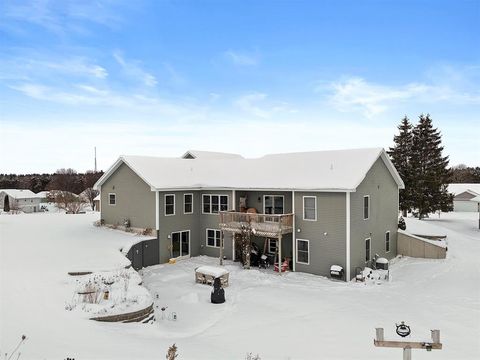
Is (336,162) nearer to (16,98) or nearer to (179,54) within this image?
(179,54)

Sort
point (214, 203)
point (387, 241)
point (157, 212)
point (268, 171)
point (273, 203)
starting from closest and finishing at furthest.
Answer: point (157, 212) < point (273, 203) < point (387, 241) < point (268, 171) < point (214, 203)

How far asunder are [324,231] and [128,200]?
12434mm

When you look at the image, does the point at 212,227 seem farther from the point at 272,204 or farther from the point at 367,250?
the point at 367,250

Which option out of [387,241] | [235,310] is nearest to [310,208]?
[387,241]

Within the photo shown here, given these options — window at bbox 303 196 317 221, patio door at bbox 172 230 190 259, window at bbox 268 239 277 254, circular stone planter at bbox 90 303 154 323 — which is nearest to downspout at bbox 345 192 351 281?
window at bbox 303 196 317 221

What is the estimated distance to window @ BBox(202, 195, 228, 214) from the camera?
22703 millimetres

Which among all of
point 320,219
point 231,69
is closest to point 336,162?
point 320,219

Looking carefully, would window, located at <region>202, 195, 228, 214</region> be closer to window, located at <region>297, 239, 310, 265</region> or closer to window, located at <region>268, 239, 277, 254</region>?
window, located at <region>268, 239, 277, 254</region>

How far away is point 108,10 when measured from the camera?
51.3 feet

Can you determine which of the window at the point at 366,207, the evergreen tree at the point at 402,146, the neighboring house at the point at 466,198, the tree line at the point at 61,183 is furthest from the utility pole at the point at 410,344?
the tree line at the point at 61,183

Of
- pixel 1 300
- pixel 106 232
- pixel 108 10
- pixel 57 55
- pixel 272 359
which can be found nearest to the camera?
pixel 272 359

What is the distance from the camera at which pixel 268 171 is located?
22.6 metres

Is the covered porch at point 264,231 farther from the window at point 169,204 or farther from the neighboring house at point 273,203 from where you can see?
the window at point 169,204

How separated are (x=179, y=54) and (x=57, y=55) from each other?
24.7 feet
